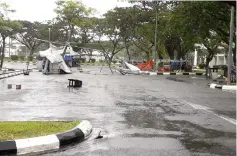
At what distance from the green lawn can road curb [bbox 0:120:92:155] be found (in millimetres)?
302

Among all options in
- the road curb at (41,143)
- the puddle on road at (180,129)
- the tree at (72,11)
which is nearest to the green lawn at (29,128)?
the road curb at (41,143)

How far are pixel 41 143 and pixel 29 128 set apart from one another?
3.46ft

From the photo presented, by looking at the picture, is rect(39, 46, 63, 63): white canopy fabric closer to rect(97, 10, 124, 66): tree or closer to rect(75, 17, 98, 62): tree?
rect(97, 10, 124, 66): tree

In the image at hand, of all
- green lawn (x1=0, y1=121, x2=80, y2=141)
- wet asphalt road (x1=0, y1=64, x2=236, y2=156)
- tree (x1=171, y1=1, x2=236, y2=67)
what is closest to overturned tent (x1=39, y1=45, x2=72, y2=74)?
tree (x1=171, y1=1, x2=236, y2=67)

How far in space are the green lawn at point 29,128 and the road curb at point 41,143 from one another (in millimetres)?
302

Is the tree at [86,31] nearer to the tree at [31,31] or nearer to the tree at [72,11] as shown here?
the tree at [72,11]

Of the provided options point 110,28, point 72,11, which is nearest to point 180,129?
point 110,28

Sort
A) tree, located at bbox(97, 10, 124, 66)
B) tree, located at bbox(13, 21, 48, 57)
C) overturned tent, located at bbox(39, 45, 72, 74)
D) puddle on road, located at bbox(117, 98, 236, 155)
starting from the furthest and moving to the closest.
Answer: tree, located at bbox(13, 21, 48, 57)
tree, located at bbox(97, 10, 124, 66)
overturned tent, located at bbox(39, 45, 72, 74)
puddle on road, located at bbox(117, 98, 236, 155)

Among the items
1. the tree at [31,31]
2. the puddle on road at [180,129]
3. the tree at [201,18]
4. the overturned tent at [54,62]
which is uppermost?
the tree at [31,31]

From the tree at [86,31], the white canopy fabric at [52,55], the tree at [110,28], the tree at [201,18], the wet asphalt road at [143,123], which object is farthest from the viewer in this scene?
the tree at [86,31]

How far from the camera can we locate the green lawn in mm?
6114

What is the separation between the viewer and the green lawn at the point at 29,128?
20.1 feet

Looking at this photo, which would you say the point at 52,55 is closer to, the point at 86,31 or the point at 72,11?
the point at 72,11

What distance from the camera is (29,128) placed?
666 cm
